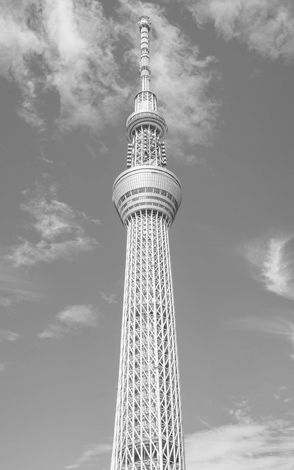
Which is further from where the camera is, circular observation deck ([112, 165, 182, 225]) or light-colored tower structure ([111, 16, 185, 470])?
circular observation deck ([112, 165, 182, 225])

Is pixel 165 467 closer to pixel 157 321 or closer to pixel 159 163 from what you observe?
pixel 157 321

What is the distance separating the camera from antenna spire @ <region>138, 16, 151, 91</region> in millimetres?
125006

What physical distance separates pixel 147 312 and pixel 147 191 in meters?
24.3

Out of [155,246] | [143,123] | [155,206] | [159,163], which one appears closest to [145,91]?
[143,123]

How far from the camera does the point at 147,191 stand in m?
101

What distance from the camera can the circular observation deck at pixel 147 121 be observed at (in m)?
117

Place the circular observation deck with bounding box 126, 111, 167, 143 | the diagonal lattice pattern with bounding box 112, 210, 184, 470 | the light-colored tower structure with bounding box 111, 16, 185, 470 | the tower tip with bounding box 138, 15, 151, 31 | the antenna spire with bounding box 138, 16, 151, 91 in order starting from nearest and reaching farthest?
the diagonal lattice pattern with bounding box 112, 210, 184, 470
the light-colored tower structure with bounding box 111, 16, 185, 470
the circular observation deck with bounding box 126, 111, 167, 143
the antenna spire with bounding box 138, 16, 151, 91
the tower tip with bounding box 138, 15, 151, 31

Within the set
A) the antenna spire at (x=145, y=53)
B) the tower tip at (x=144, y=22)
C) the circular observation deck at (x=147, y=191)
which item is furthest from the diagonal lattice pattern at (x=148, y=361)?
the tower tip at (x=144, y=22)

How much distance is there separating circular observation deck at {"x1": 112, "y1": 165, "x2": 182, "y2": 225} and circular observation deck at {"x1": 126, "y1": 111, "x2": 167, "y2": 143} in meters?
17.1

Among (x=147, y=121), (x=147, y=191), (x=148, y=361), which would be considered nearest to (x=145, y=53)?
(x=147, y=121)

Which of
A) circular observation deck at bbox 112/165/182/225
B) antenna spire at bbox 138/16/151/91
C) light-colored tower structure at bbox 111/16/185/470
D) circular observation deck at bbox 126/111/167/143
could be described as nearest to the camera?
light-colored tower structure at bbox 111/16/185/470

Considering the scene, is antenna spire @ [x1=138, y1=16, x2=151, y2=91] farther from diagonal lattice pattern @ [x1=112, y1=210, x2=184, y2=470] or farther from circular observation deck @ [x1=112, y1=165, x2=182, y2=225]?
diagonal lattice pattern @ [x1=112, y1=210, x2=184, y2=470]

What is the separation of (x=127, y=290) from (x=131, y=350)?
468 inches

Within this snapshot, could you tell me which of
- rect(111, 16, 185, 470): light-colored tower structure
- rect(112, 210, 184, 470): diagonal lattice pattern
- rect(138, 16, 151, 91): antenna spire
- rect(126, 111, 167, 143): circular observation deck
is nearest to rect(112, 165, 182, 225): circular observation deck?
rect(111, 16, 185, 470): light-colored tower structure
